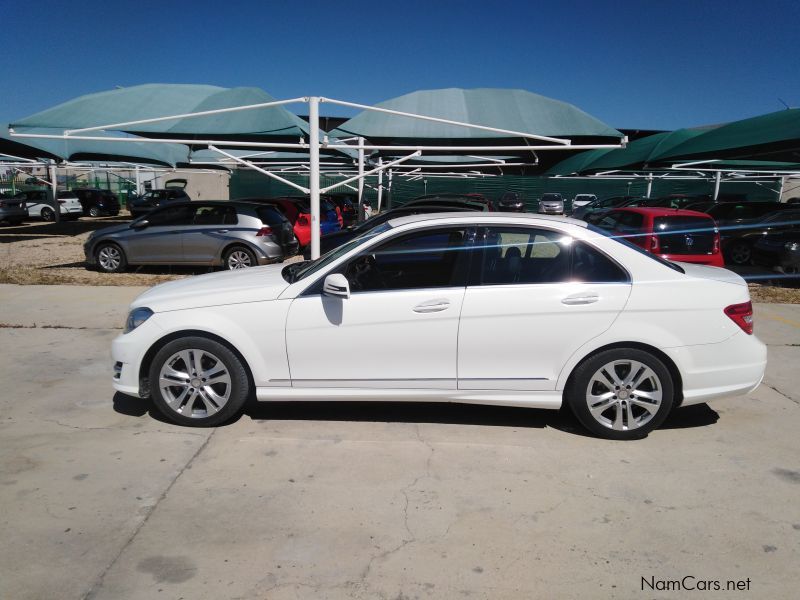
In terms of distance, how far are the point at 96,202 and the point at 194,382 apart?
2971cm

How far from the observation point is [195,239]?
10945 mm

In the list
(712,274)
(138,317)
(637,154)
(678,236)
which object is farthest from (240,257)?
(637,154)

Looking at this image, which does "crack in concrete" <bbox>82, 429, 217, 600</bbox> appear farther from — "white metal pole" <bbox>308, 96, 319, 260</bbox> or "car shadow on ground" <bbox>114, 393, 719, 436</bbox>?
"white metal pole" <bbox>308, 96, 319, 260</bbox>

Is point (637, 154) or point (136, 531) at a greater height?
point (637, 154)

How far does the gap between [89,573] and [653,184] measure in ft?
122

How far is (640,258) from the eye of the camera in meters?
4.20

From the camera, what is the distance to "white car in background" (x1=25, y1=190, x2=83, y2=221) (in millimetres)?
26172

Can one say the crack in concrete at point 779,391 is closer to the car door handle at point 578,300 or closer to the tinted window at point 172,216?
the car door handle at point 578,300

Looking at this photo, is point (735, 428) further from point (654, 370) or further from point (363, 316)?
point (363, 316)

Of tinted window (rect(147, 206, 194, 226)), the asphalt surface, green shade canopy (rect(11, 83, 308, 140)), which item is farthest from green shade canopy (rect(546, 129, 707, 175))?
the asphalt surface

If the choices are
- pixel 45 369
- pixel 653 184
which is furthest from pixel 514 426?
pixel 653 184

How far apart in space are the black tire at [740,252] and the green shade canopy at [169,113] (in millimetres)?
10340

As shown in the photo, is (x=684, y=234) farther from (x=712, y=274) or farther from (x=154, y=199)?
(x=154, y=199)

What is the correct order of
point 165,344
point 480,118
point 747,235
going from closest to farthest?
point 165,344, point 480,118, point 747,235
